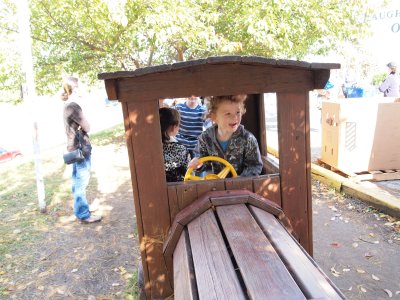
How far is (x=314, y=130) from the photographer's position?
35.9ft

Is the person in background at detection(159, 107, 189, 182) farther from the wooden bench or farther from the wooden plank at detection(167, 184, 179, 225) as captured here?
the wooden bench

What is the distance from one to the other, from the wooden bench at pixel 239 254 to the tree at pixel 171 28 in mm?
4544

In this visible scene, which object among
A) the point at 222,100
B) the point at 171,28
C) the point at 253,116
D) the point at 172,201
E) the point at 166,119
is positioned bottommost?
the point at 172,201

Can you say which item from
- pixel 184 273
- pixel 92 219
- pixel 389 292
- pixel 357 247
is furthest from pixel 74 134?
pixel 389 292

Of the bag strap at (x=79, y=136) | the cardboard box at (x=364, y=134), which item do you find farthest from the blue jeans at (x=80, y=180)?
the cardboard box at (x=364, y=134)

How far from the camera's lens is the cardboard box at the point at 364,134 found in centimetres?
582

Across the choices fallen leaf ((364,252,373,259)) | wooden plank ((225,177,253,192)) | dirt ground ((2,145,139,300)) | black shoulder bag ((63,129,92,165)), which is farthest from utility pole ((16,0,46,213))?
fallen leaf ((364,252,373,259))

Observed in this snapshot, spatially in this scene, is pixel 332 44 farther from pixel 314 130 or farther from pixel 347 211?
pixel 347 211

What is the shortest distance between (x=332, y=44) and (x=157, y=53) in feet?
16.6

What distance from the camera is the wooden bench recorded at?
4.77 ft

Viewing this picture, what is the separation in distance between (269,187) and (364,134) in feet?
13.1

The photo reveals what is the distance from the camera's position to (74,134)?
4.62 meters

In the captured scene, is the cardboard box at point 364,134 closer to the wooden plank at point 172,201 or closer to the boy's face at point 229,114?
the boy's face at point 229,114

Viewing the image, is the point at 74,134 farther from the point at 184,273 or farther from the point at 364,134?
the point at 364,134
